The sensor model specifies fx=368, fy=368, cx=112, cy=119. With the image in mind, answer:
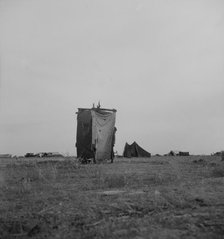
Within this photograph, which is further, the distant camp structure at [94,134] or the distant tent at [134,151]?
the distant tent at [134,151]

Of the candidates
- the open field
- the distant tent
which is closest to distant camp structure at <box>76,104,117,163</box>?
the open field

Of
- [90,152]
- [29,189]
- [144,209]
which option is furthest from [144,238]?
[90,152]

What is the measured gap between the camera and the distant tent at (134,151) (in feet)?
91.0

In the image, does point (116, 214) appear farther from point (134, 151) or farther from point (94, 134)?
point (134, 151)

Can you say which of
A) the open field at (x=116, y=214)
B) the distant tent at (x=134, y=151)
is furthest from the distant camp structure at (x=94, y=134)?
the distant tent at (x=134, y=151)

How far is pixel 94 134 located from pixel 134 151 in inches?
480

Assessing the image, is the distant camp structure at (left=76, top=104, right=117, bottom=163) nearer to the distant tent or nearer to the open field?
the open field

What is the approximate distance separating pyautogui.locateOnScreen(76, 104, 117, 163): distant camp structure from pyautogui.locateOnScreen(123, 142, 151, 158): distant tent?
35.2 feet

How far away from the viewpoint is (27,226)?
12.4 feet

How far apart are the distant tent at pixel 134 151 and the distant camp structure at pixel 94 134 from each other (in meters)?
10.7

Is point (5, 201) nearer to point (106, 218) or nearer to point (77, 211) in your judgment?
A: point (77, 211)

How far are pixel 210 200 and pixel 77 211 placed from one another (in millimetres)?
1779

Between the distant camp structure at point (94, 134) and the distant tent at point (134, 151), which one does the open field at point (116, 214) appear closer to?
the distant camp structure at point (94, 134)

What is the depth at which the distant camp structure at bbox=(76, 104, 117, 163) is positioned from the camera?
16.3 meters
